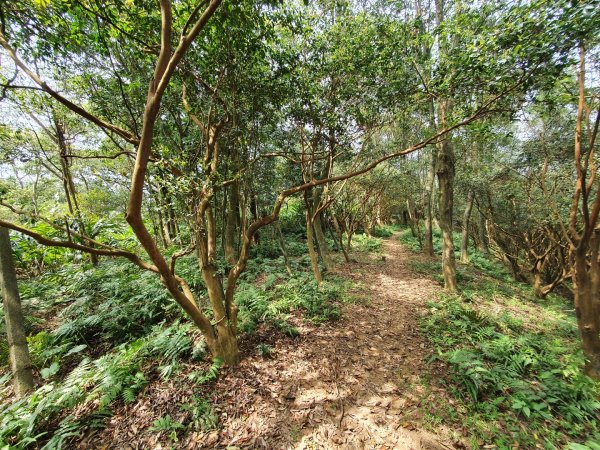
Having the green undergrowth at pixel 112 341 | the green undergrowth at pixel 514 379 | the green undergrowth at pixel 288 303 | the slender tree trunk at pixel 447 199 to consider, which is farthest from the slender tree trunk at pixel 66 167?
the slender tree trunk at pixel 447 199

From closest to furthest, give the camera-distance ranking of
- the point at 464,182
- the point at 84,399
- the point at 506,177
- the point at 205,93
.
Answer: the point at 84,399 → the point at 205,93 → the point at 506,177 → the point at 464,182

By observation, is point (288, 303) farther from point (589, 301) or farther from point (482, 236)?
point (482, 236)

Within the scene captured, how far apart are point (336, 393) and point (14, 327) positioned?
185 inches

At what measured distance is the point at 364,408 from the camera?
322cm

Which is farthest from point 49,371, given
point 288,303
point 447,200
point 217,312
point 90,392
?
point 447,200

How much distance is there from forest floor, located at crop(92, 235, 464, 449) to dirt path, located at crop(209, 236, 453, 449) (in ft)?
0.04

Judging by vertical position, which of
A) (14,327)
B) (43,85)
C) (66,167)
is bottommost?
(14,327)

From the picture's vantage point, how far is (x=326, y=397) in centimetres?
339

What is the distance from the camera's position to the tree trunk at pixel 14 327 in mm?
3354

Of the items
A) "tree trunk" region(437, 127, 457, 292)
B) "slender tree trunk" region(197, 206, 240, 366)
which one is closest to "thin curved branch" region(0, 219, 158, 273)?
"slender tree trunk" region(197, 206, 240, 366)

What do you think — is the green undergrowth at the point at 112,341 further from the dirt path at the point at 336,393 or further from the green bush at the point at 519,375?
the green bush at the point at 519,375

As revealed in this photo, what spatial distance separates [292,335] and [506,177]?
34.4 feet

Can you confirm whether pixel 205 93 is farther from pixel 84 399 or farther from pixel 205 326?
pixel 84 399

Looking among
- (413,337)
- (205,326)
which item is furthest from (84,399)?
(413,337)
